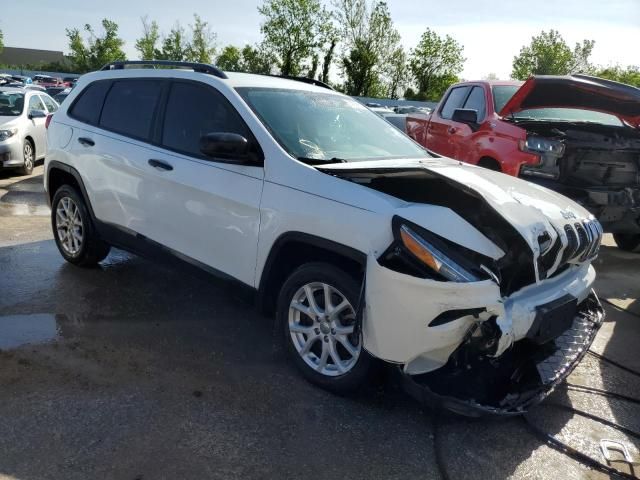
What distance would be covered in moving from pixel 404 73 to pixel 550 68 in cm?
1216

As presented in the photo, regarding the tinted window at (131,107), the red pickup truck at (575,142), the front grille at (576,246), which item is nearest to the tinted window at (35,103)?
the tinted window at (131,107)

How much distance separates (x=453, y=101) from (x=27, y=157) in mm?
7608

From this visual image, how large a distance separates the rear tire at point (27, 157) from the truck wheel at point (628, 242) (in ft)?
31.6

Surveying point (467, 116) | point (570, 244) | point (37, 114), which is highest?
point (467, 116)

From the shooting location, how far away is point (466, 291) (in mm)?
2529

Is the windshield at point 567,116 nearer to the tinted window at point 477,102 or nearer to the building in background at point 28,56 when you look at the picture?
the tinted window at point 477,102

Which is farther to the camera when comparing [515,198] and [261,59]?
[261,59]

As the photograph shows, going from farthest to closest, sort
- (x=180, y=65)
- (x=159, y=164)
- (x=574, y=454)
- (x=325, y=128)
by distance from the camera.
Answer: (x=180, y=65) → (x=159, y=164) → (x=325, y=128) → (x=574, y=454)

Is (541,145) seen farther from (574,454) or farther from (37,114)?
(37,114)

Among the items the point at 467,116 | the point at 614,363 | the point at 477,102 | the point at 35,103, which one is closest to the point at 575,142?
the point at 467,116

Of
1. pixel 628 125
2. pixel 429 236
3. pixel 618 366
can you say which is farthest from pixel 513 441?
pixel 628 125

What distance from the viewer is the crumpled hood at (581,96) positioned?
528 centimetres

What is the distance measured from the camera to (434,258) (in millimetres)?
2584

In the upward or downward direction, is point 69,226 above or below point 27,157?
above
